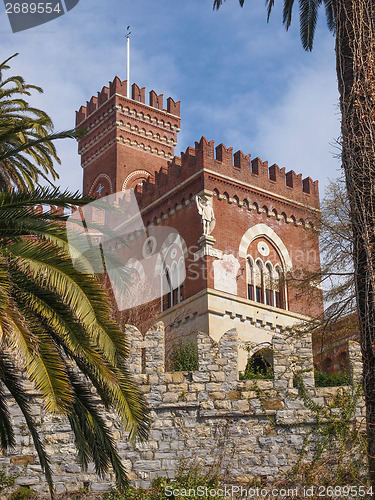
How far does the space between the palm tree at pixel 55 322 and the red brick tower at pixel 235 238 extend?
1288 cm

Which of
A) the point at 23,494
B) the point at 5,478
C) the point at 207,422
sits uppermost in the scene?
the point at 207,422

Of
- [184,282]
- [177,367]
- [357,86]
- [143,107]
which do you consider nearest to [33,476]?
[177,367]

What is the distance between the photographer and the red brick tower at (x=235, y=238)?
2602cm

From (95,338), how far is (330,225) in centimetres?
912

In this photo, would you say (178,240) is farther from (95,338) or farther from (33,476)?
(95,338)

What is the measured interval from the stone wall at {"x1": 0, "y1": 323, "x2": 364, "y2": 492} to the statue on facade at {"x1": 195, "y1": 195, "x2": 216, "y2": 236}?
12.2m

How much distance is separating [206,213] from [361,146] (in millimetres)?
16561

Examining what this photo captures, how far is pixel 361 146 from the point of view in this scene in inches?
401

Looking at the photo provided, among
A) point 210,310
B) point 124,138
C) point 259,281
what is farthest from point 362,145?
point 124,138

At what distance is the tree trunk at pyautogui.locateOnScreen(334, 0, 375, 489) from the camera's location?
9.43m

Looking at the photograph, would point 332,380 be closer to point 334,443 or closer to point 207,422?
point 334,443

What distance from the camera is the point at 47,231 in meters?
10.3

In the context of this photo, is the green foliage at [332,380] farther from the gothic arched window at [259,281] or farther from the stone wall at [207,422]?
the gothic arched window at [259,281]

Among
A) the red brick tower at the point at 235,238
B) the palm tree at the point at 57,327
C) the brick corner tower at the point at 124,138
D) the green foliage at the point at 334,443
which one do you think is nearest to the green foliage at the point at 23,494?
the palm tree at the point at 57,327
